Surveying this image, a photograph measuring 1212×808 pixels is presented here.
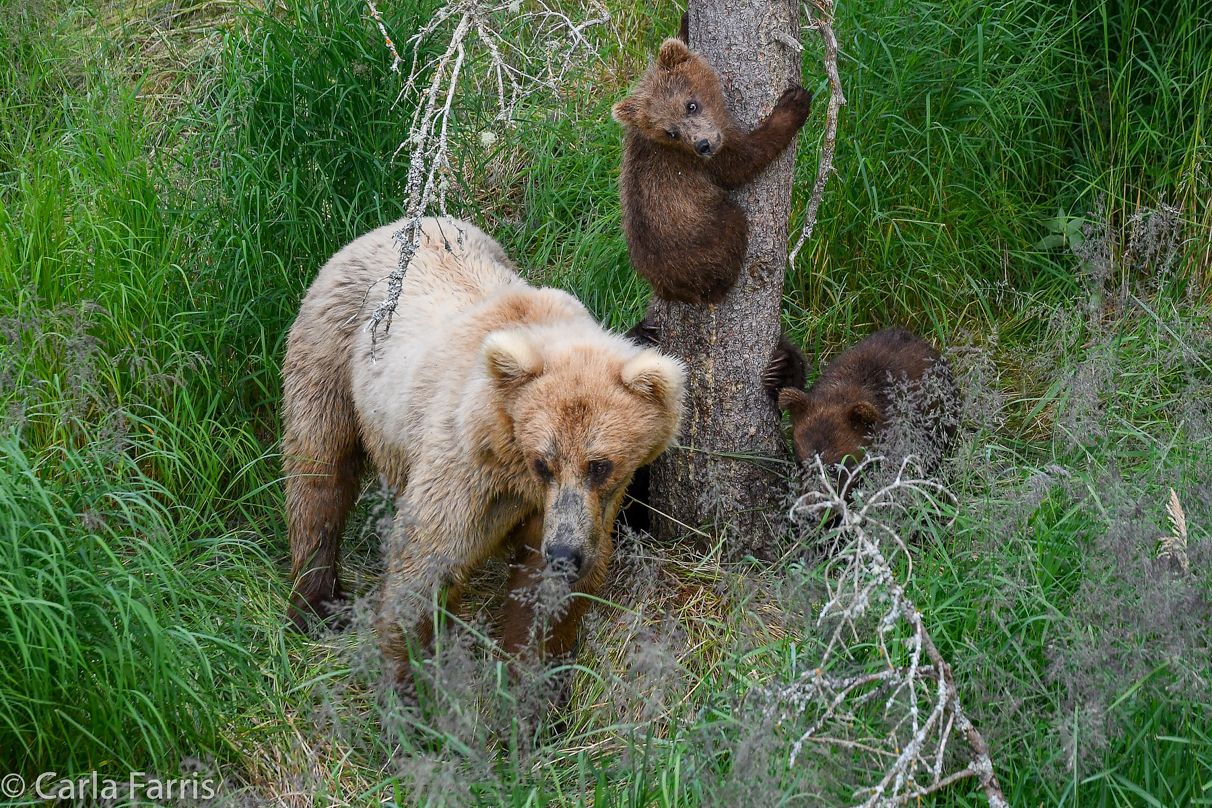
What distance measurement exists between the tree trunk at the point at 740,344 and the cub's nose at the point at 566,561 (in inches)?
37.3

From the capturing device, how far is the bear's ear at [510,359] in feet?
11.0

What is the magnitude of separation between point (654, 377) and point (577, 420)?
289 mm

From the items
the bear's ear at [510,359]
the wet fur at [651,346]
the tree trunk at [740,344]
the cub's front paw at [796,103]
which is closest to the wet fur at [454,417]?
the bear's ear at [510,359]

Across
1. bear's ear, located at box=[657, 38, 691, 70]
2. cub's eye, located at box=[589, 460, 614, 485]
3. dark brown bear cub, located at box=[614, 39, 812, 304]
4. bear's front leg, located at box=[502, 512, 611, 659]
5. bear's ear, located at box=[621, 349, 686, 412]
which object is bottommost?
bear's front leg, located at box=[502, 512, 611, 659]

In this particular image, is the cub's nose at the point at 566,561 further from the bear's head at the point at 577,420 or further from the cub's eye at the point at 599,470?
the cub's eye at the point at 599,470

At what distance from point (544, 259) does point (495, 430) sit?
6.83 feet

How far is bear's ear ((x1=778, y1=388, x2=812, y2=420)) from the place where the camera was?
4.17 meters

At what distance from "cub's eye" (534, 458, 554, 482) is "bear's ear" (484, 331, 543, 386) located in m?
0.27

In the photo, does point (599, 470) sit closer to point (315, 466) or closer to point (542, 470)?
point (542, 470)

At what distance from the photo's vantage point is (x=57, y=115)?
603cm

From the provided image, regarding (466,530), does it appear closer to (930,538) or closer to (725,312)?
(725,312)

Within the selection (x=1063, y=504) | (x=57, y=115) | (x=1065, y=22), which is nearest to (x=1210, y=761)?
(x=1063, y=504)

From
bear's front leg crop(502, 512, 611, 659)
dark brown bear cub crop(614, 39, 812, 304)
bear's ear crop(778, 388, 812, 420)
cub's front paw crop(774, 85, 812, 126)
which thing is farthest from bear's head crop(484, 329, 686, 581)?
cub's front paw crop(774, 85, 812, 126)

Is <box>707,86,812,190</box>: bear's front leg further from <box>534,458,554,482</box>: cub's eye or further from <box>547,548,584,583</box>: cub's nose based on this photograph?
<box>547,548,584,583</box>: cub's nose
